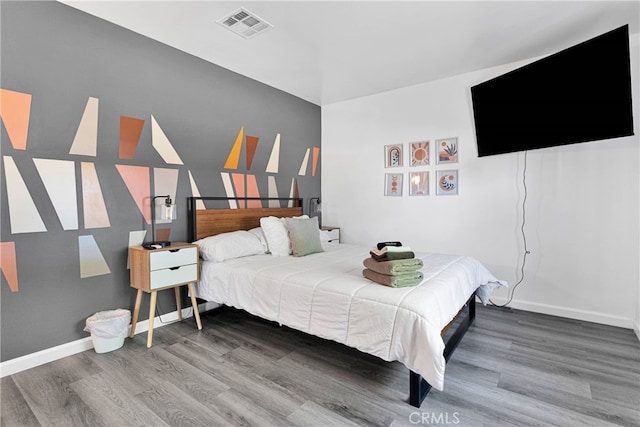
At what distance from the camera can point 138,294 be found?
2.67m

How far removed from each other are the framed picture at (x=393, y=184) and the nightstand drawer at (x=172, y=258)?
2.63 metres

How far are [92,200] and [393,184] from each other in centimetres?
335

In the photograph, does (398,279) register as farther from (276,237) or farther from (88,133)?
(88,133)

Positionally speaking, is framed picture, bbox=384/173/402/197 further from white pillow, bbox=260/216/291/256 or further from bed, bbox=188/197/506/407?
white pillow, bbox=260/216/291/256

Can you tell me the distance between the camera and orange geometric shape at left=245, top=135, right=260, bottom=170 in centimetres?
383

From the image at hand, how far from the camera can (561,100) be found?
9.18 feet

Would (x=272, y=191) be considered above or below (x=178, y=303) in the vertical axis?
above

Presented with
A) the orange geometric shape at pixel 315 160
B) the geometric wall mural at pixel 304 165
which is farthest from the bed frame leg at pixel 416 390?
the orange geometric shape at pixel 315 160

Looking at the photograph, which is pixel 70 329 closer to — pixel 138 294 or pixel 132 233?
pixel 138 294

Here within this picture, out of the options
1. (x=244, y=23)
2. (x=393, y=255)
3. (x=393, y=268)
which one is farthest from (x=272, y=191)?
(x=393, y=268)

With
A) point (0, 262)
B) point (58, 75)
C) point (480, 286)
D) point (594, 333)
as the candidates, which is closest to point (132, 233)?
point (0, 262)

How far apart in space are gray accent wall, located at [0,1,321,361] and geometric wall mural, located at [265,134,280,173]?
673 millimetres

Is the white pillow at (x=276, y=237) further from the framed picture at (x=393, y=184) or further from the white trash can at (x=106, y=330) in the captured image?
the framed picture at (x=393, y=184)

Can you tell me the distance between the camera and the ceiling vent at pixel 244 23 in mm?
2517
